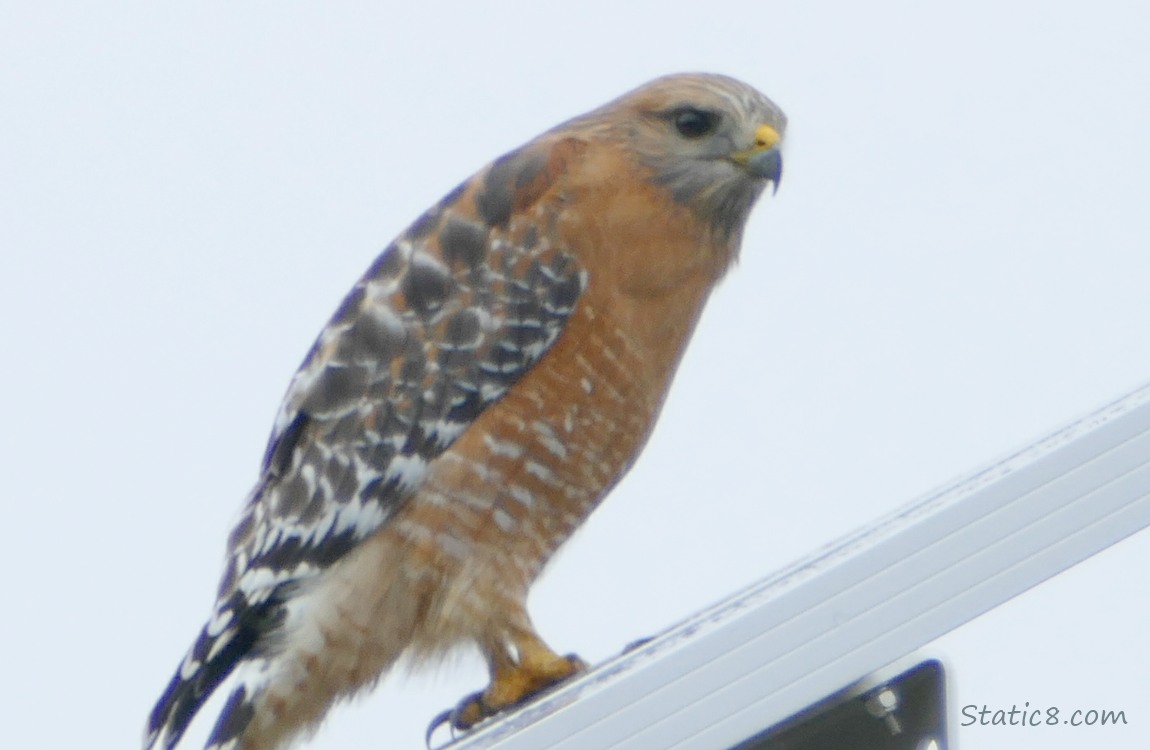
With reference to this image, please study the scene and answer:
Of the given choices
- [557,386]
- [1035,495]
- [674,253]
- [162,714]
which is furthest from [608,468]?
[1035,495]

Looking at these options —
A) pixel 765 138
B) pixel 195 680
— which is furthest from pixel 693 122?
pixel 195 680

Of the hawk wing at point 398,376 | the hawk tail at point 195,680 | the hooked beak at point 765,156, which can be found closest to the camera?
the hawk tail at point 195,680

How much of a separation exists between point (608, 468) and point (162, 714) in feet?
3.31

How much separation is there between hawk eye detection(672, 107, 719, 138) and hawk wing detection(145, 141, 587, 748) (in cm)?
24

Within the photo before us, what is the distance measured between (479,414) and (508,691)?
0.56 metres

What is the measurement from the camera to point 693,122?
3.50 m

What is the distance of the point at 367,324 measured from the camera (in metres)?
3.44

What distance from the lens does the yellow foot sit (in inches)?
128

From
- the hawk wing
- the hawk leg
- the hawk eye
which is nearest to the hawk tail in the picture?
the hawk wing

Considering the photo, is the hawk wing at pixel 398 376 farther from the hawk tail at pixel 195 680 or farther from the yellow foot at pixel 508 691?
the yellow foot at pixel 508 691

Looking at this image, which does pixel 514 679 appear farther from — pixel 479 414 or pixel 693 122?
pixel 693 122

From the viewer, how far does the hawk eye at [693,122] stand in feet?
11.5

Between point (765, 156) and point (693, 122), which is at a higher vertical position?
point (693, 122)

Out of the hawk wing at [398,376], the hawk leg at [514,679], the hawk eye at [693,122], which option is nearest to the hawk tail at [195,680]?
the hawk wing at [398,376]
